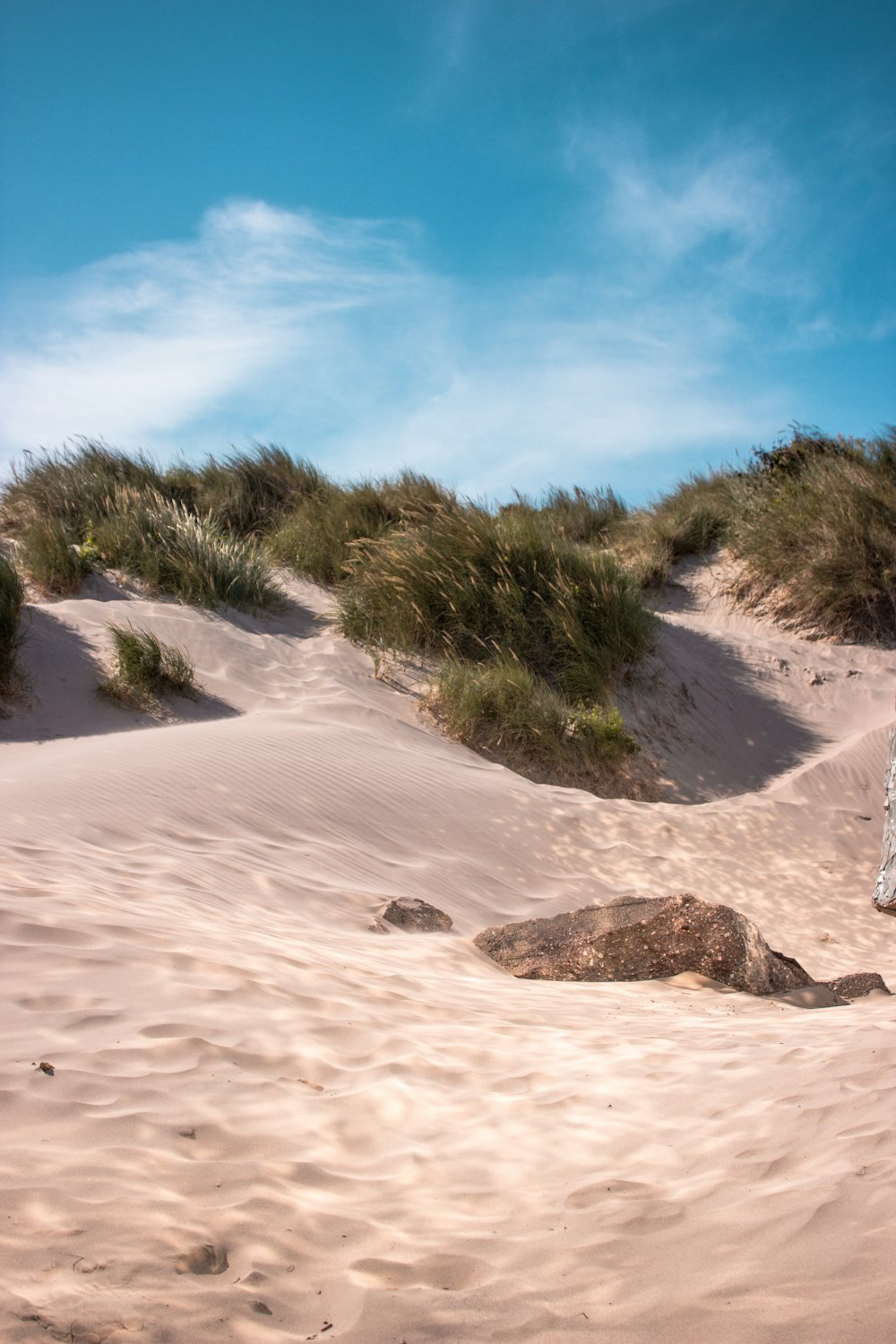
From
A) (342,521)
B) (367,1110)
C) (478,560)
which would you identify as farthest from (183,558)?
(367,1110)

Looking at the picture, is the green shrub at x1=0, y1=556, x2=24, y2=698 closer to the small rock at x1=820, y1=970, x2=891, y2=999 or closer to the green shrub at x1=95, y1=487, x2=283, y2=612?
the green shrub at x1=95, y1=487, x2=283, y2=612

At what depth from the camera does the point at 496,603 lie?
1134 cm

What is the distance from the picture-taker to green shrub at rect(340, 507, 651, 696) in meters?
11.3

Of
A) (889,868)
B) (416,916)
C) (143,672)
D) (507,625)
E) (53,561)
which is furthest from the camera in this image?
(53,561)

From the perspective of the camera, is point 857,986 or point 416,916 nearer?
point 857,986

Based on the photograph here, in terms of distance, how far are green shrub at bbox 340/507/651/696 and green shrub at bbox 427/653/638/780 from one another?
0.86 meters

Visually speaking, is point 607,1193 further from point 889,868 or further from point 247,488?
point 247,488

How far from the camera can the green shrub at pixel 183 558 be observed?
461 inches

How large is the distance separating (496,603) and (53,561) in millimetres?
5233

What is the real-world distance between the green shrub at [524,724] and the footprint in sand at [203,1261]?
8110mm

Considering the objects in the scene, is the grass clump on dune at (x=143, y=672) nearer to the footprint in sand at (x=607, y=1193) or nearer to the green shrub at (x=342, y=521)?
the green shrub at (x=342, y=521)

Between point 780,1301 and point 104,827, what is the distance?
4.80 meters

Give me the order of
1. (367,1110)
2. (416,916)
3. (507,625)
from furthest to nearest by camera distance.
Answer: (507,625), (416,916), (367,1110)

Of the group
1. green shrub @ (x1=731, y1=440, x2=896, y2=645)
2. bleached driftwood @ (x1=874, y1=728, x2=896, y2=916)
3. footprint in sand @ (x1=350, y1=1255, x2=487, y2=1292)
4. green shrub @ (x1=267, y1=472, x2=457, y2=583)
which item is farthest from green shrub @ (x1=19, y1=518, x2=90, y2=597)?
footprint in sand @ (x1=350, y1=1255, x2=487, y2=1292)
